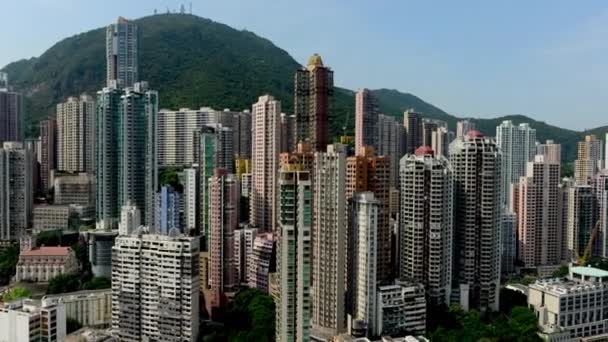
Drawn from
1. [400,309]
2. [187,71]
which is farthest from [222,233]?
[187,71]

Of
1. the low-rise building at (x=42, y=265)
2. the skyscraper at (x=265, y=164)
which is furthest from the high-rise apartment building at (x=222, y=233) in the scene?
the low-rise building at (x=42, y=265)

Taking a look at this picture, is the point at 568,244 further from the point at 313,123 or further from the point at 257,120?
the point at 257,120

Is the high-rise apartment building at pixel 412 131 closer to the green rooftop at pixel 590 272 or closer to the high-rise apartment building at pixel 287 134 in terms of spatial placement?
the high-rise apartment building at pixel 287 134

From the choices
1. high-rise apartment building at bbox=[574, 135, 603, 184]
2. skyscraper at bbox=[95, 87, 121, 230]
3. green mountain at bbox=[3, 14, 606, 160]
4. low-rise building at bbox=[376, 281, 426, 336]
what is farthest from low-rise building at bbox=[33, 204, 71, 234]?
high-rise apartment building at bbox=[574, 135, 603, 184]

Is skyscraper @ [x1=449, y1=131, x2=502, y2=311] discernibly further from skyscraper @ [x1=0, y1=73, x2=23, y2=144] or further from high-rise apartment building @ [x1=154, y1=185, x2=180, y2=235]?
skyscraper @ [x1=0, y1=73, x2=23, y2=144]

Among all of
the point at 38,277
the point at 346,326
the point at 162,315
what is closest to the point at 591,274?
the point at 346,326

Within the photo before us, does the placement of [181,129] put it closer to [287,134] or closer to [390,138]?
[287,134]
